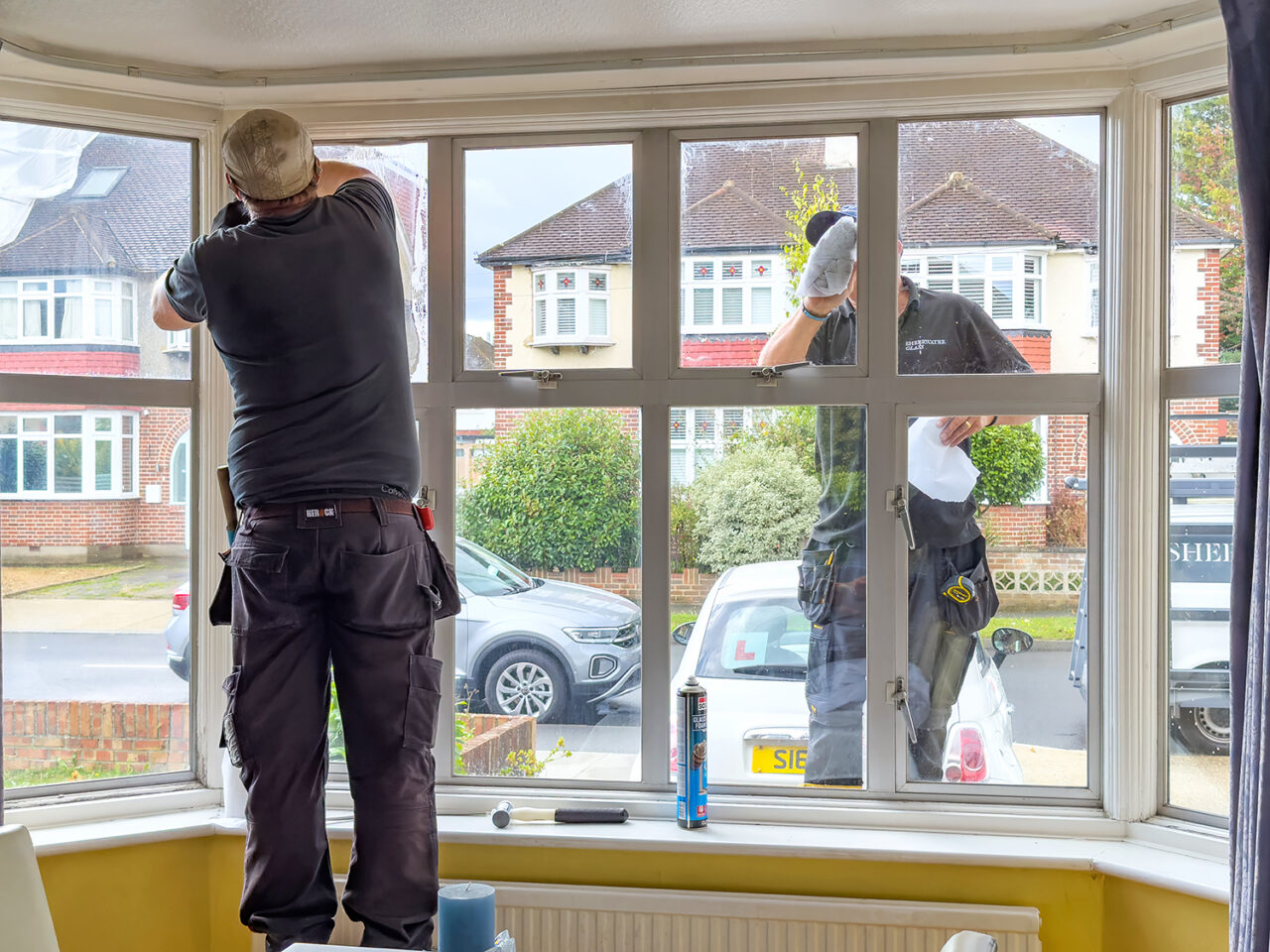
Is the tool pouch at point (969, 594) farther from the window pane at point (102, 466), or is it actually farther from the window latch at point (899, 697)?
the window pane at point (102, 466)

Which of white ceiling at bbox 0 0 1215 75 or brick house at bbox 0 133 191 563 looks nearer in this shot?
white ceiling at bbox 0 0 1215 75

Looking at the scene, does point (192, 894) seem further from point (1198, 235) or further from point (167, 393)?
point (1198, 235)

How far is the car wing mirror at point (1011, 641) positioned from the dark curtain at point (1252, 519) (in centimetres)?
74

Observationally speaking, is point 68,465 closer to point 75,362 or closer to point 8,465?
point 8,465

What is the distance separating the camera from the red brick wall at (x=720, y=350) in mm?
2576

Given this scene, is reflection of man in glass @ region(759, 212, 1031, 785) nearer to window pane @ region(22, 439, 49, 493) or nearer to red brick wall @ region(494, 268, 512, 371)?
red brick wall @ region(494, 268, 512, 371)

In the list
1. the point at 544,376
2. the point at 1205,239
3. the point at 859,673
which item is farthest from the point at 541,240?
the point at 1205,239

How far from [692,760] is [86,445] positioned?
1725mm

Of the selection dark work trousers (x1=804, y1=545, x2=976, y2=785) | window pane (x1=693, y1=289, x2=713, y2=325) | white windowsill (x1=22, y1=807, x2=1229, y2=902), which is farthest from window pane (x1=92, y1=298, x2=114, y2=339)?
dark work trousers (x1=804, y1=545, x2=976, y2=785)

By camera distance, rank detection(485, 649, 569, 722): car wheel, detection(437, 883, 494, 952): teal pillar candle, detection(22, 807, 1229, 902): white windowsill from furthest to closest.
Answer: detection(485, 649, 569, 722): car wheel
detection(22, 807, 1229, 902): white windowsill
detection(437, 883, 494, 952): teal pillar candle

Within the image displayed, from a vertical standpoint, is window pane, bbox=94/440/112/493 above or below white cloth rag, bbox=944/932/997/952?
above

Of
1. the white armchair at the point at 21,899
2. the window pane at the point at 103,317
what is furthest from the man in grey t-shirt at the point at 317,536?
the window pane at the point at 103,317

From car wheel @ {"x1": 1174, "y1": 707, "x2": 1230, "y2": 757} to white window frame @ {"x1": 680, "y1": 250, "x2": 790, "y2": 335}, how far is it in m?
1.34

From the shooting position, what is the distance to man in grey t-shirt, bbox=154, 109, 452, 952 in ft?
6.52
